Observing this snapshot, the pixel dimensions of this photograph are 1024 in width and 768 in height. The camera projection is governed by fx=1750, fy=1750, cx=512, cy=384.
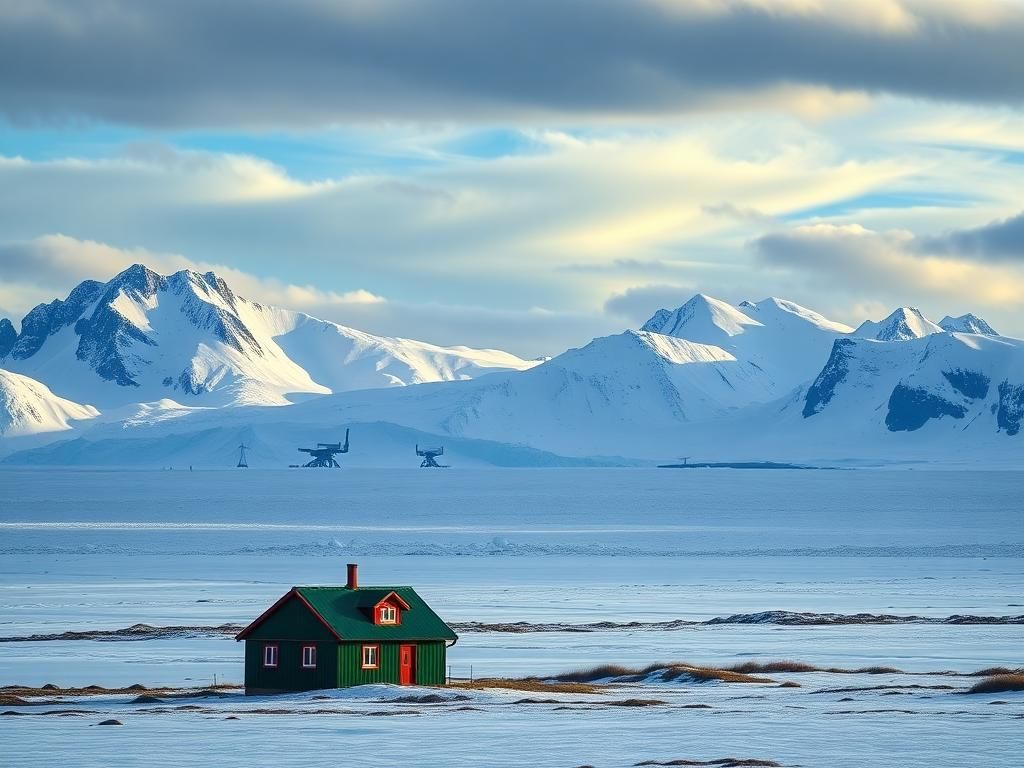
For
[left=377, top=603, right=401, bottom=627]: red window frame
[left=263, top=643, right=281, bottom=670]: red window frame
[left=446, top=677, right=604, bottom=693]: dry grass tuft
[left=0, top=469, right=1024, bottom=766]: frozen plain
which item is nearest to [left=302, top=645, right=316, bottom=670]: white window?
[left=263, top=643, right=281, bottom=670]: red window frame

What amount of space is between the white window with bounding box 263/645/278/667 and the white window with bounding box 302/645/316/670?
0.74 m

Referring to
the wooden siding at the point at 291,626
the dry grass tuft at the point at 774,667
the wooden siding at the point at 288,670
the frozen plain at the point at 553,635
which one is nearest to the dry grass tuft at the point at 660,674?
the dry grass tuft at the point at 774,667

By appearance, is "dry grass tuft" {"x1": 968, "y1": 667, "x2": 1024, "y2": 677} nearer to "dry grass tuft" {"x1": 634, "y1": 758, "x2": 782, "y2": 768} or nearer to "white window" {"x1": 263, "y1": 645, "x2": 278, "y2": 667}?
"dry grass tuft" {"x1": 634, "y1": 758, "x2": 782, "y2": 768}

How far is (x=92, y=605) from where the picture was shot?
7188cm

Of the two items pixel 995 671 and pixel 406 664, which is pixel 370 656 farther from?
pixel 995 671

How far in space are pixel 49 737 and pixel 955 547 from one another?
314 feet

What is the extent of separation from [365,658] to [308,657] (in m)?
1.50

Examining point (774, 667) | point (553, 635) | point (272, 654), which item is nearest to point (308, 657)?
point (272, 654)

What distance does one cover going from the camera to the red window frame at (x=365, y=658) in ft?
152

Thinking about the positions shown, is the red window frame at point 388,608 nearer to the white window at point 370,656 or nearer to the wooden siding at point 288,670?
the white window at point 370,656

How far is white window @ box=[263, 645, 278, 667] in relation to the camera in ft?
151

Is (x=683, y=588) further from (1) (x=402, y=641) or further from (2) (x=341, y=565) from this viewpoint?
(1) (x=402, y=641)

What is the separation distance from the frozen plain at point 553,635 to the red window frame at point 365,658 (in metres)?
1.67

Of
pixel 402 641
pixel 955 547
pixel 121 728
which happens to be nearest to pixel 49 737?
pixel 121 728
